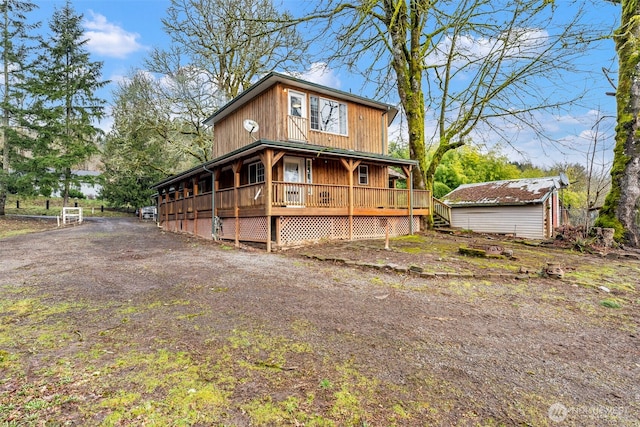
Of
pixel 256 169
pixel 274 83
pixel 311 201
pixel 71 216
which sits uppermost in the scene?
pixel 274 83

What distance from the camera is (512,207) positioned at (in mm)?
19172

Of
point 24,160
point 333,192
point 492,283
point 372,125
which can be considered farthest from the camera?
point 24,160

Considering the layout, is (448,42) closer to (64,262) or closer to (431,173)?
(431,173)

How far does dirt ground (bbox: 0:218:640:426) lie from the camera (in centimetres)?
243

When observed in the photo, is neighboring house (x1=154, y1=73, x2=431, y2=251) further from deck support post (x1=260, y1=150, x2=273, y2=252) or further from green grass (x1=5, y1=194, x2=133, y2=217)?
green grass (x1=5, y1=194, x2=133, y2=217)

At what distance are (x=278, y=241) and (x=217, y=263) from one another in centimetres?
326

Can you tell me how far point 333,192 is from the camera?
41.7ft

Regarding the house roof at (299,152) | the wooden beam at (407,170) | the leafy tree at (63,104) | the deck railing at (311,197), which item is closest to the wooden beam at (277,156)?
the house roof at (299,152)

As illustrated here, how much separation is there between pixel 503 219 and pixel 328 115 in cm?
1288

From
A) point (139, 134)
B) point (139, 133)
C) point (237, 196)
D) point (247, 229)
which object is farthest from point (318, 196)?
point (139, 134)

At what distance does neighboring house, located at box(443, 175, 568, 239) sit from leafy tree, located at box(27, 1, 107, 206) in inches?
1073

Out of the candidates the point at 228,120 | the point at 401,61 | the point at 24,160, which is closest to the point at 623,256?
the point at 401,61

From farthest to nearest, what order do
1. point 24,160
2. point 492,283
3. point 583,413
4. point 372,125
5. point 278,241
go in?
1. point 24,160
2. point 372,125
3. point 278,241
4. point 492,283
5. point 583,413

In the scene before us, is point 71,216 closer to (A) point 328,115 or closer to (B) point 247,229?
(B) point 247,229
